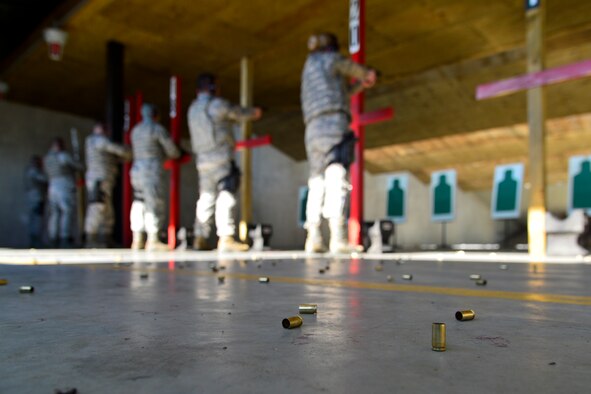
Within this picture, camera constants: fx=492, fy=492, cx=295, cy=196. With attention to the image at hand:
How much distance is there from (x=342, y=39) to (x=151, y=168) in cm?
391

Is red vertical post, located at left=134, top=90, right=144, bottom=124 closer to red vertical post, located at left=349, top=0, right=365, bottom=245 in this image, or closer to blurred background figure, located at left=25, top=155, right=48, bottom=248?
blurred background figure, located at left=25, top=155, right=48, bottom=248

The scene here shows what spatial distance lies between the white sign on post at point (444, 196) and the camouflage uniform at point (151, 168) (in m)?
6.92

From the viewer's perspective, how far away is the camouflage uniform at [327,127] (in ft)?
15.7

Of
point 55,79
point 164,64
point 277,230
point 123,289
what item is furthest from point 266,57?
point 123,289

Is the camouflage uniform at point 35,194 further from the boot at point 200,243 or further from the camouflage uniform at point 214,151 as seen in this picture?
the camouflage uniform at point 214,151

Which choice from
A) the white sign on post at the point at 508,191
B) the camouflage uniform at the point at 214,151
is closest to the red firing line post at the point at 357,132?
the camouflage uniform at the point at 214,151

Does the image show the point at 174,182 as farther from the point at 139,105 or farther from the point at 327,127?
→ the point at 327,127

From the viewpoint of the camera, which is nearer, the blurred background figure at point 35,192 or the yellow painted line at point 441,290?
the yellow painted line at point 441,290

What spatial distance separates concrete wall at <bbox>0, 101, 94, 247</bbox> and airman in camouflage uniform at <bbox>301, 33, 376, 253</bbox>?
9.33 m

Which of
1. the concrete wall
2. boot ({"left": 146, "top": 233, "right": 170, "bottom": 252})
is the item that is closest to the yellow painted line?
boot ({"left": 146, "top": 233, "right": 170, "bottom": 252})

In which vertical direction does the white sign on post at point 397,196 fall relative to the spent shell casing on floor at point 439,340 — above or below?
above

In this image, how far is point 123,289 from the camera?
1943 mm

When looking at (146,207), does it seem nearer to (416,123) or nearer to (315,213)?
(315,213)

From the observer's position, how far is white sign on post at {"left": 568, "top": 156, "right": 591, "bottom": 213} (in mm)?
9414
